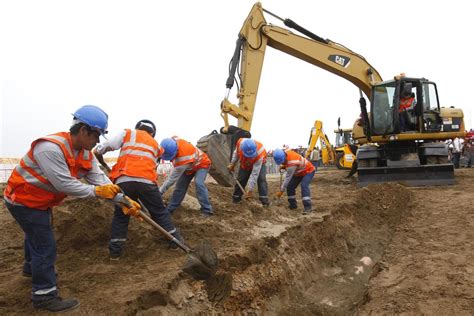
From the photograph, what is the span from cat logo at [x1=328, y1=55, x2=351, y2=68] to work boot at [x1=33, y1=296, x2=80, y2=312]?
936 cm

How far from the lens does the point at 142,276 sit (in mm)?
3635

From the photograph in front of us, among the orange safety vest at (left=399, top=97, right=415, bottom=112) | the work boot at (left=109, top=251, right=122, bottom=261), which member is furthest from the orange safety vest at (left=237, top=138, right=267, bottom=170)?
the orange safety vest at (left=399, top=97, right=415, bottom=112)

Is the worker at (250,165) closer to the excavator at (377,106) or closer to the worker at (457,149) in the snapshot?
the excavator at (377,106)

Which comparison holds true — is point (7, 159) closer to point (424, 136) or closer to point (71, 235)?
point (71, 235)

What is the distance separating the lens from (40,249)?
3.01 meters

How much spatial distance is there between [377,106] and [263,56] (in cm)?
395

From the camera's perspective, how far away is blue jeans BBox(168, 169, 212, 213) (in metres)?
6.12

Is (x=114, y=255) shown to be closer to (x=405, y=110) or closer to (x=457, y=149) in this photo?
(x=405, y=110)

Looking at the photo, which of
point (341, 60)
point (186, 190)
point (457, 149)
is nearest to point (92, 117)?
point (186, 190)

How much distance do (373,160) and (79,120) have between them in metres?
9.43

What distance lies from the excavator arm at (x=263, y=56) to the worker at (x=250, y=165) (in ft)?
3.06

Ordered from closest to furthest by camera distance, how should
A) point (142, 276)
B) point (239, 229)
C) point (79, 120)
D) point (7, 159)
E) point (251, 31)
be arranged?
point (79, 120), point (142, 276), point (239, 229), point (251, 31), point (7, 159)

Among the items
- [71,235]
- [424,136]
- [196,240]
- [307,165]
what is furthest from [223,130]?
[424,136]

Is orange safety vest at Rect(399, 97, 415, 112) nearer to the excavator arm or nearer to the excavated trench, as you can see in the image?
the excavator arm
